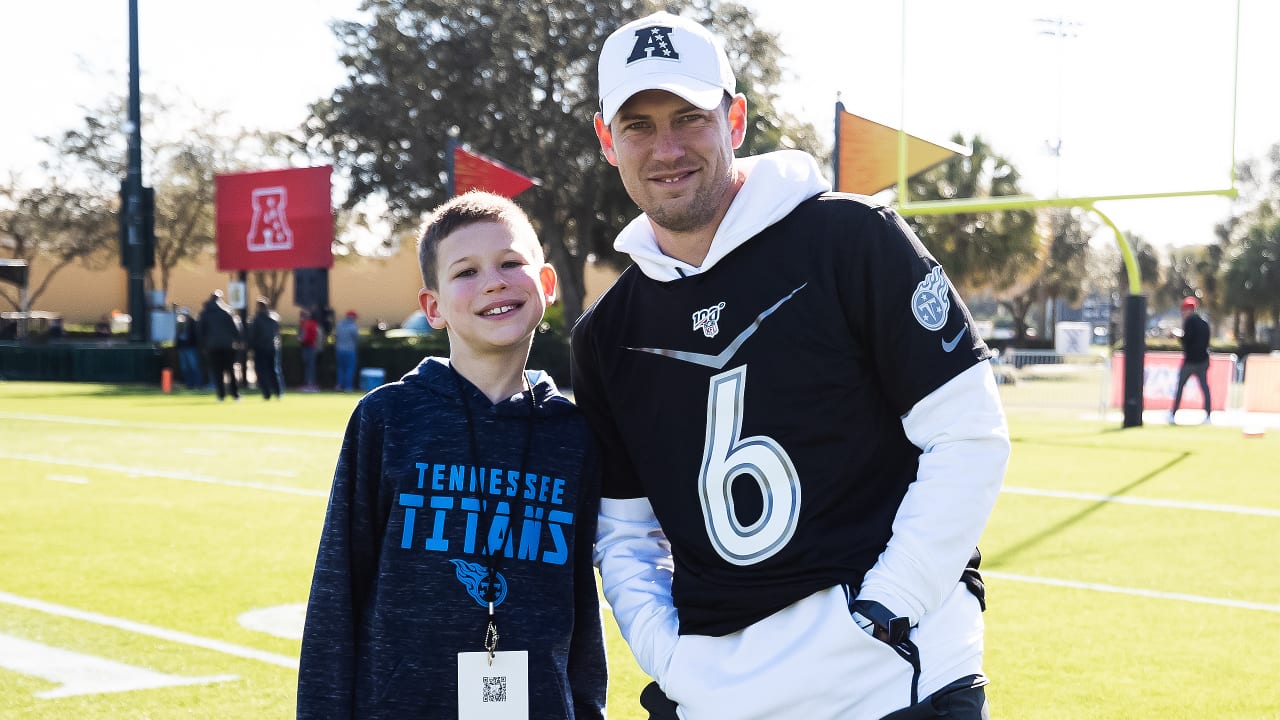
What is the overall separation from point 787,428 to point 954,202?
1561 cm

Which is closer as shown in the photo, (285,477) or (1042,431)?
(285,477)

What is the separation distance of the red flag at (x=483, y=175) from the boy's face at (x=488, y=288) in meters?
14.6

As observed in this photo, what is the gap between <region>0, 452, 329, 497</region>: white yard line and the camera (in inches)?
416

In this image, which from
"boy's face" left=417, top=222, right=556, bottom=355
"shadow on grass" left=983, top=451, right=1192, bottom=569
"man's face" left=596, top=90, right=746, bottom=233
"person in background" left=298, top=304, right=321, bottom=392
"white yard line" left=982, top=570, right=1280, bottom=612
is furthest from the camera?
"person in background" left=298, top=304, right=321, bottom=392

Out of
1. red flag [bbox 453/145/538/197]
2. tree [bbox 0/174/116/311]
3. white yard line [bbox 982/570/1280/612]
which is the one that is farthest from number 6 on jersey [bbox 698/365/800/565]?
tree [bbox 0/174/116/311]

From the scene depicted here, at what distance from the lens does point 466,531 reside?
2678 mm

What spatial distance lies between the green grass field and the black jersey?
247cm

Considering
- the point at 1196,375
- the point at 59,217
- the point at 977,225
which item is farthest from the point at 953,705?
the point at 59,217

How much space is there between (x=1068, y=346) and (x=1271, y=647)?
131 ft

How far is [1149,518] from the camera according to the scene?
30.1 ft

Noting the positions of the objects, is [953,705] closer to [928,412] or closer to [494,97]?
[928,412]

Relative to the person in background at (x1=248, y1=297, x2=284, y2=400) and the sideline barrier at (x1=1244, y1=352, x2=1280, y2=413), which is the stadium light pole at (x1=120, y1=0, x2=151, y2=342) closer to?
the person in background at (x1=248, y1=297, x2=284, y2=400)

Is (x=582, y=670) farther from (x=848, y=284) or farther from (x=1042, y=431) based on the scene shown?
(x=1042, y=431)

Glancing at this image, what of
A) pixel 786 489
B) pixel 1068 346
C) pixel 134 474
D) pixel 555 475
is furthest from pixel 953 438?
pixel 1068 346
